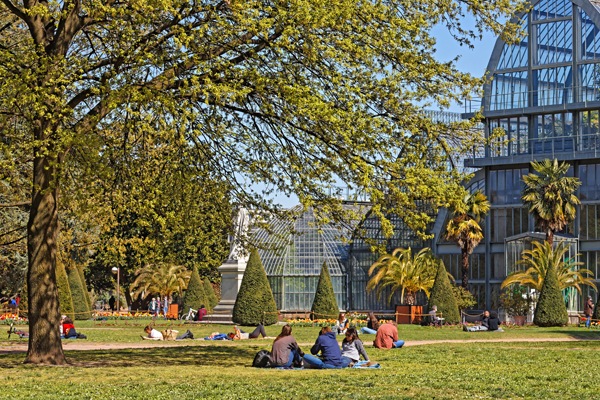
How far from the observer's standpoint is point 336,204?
1457 cm

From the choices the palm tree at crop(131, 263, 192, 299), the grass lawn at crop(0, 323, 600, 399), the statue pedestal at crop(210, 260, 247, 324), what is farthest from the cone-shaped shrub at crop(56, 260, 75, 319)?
the grass lawn at crop(0, 323, 600, 399)

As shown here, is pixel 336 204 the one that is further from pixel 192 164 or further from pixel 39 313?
pixel 39 313

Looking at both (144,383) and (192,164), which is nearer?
(144,383)

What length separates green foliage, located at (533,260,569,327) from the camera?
3659cm

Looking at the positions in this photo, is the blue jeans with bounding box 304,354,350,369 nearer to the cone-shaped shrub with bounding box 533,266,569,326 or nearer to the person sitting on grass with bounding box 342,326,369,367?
the person sitting on grass with bounding box 342,326,369,367

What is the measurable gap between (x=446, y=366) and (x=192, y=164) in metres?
6.78

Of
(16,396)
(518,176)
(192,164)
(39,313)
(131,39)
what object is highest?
(518,176)

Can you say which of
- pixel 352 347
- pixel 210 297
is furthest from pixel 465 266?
pixel 352 347

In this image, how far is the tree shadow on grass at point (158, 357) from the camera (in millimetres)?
15602

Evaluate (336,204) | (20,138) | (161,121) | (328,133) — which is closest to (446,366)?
(336,204)

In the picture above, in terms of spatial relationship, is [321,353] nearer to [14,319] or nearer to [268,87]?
[268,87]

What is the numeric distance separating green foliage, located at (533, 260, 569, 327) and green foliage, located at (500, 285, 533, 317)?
10.7ft

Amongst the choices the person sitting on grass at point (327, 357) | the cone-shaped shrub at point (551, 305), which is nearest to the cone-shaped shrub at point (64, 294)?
the cone-shaped shrub at point (551, 305)

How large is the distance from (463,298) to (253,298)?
1646 cm
